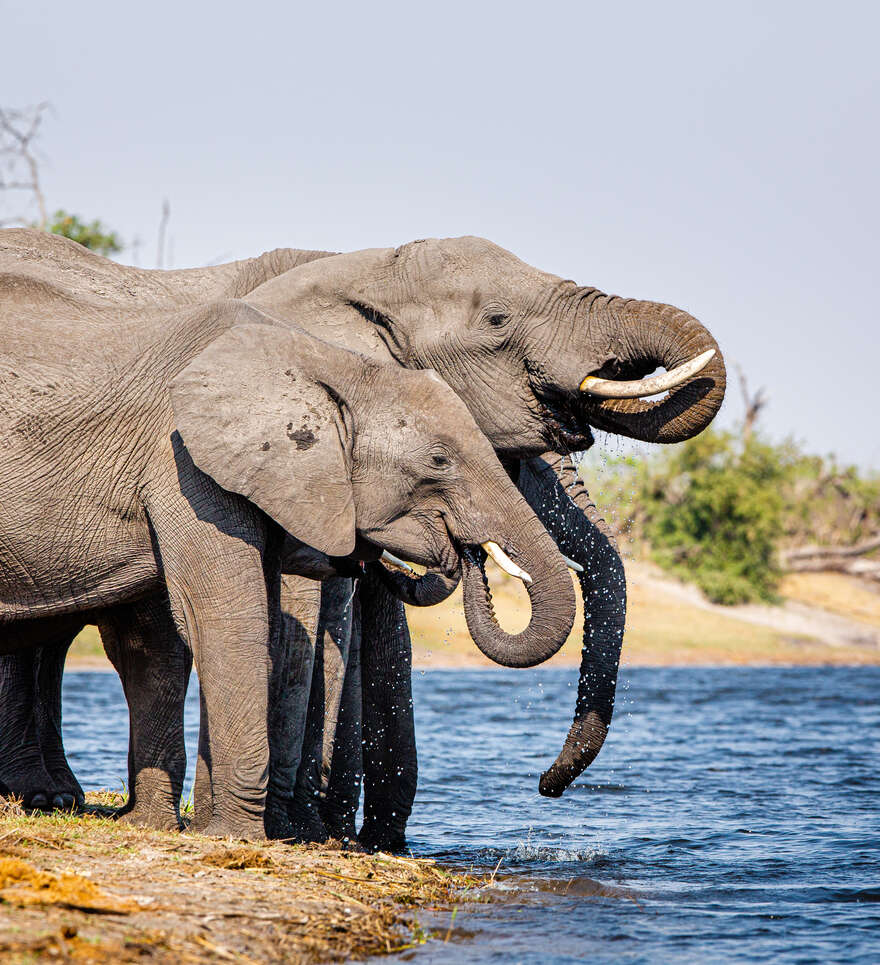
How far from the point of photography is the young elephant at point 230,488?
6.56 meters

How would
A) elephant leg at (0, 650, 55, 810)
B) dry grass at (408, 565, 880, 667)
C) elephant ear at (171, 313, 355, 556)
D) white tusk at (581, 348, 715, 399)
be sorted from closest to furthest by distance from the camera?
elephant ear at (171, 313, 355, 556) < white tusk at (581, 348, 715, 399) < elephant leg at (0, 650, 55, 810) < dry grass at (408, 565, 880, 667)

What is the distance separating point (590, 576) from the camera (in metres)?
8.59

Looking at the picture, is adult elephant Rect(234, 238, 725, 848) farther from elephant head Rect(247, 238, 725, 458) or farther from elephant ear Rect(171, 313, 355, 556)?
elephant ear Rect(171, 313, 355, 556)

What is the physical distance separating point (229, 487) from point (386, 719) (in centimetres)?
235

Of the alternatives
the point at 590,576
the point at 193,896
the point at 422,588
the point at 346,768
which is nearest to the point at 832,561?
the point at 590,576

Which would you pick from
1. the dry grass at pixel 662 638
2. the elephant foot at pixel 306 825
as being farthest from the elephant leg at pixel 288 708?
the dry grass at pixel 662 638

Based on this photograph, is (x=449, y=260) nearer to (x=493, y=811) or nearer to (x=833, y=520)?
(x=493, y=811)

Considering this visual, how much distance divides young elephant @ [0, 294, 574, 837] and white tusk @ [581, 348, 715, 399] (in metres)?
0.94

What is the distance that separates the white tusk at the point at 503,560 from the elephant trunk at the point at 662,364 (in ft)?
3.98

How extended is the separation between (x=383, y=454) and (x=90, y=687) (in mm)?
16476

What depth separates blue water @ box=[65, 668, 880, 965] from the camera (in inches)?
259

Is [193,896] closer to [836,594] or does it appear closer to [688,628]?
[688,628]

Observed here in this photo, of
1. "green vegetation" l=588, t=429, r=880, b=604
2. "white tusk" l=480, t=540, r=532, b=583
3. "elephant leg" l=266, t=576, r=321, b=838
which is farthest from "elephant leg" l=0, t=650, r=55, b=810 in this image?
"green vegetation" l=588, t=429, r=880, b=604

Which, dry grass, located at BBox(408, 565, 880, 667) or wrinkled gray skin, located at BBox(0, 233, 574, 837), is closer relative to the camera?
wrinkled gray skin, located at BBox(0, 233, 574, 837)
